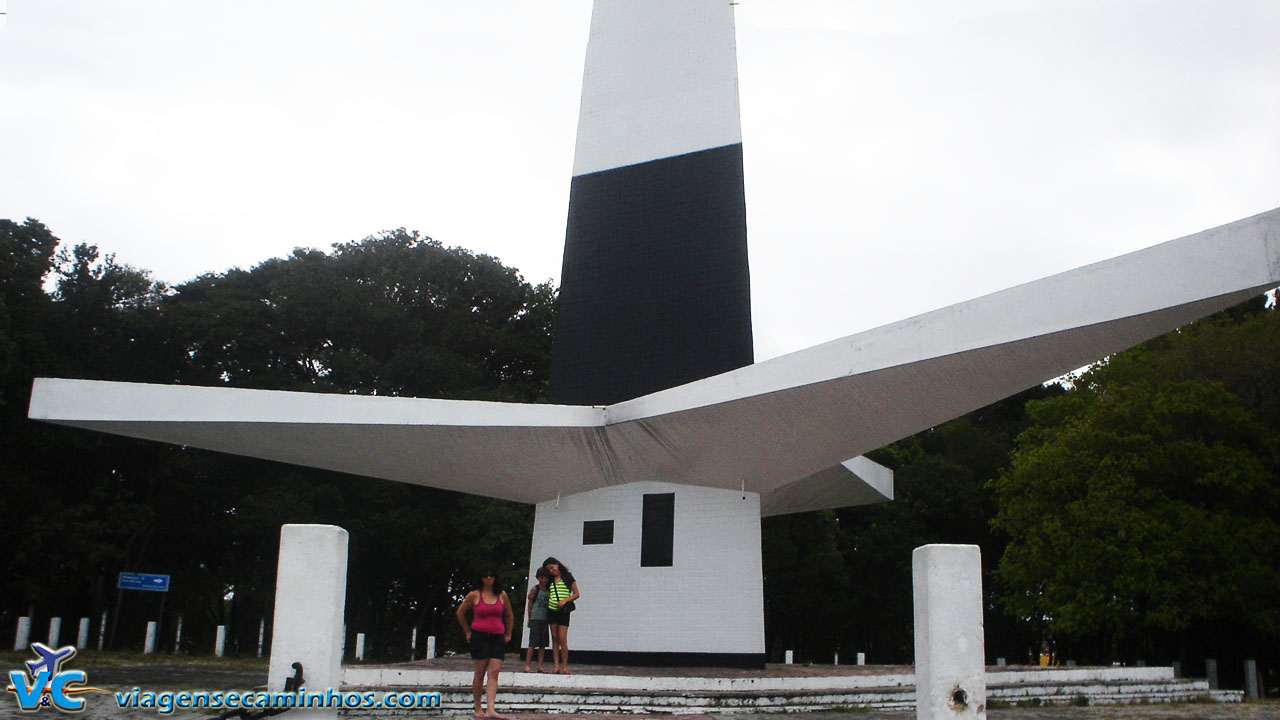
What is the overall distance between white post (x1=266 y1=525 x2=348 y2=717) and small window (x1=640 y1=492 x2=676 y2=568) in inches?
294

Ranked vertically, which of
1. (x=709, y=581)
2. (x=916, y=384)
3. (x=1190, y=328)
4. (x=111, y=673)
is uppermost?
(x=1190, y=328)

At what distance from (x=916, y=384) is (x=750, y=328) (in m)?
3.61

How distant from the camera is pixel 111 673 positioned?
1133cm

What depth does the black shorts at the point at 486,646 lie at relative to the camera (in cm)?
656

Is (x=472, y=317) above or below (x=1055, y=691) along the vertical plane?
above

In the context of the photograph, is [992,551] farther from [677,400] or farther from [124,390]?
[124,390]

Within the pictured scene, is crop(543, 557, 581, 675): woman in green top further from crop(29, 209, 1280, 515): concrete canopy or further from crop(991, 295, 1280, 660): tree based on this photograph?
crop(991, 295, 1280, 660): tree

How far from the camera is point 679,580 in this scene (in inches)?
458

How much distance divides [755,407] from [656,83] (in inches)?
205

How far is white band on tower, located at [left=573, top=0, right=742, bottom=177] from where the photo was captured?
Answer: 12.5 metres

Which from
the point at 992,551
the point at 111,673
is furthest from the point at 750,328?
the point at 992,551

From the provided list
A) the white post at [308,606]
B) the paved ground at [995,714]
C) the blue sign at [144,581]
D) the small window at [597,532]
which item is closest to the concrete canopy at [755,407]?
the small window at [597,532]

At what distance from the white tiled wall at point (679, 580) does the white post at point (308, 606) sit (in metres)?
7.32

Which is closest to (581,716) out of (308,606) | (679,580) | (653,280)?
(308,606)
